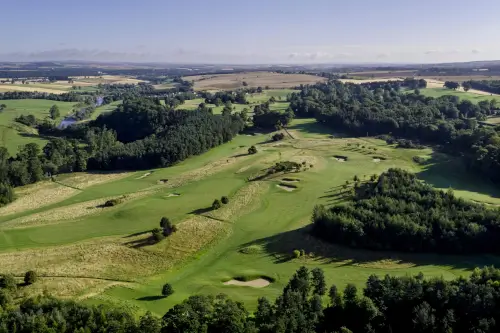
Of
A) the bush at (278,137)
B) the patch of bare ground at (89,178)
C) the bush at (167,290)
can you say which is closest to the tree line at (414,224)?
the bush at (167,290)

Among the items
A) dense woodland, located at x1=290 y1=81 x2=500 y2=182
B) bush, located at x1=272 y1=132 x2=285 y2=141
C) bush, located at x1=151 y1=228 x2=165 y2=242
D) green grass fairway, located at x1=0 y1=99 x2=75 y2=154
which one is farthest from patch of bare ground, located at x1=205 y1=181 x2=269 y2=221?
green grass fairway, located at x1=0 y1=99 x2=75 y2=154

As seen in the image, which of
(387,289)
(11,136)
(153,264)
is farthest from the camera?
(11,136)

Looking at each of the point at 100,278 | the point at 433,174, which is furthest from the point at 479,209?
the point at 100,278

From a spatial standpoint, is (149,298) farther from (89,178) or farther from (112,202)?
(89,178)

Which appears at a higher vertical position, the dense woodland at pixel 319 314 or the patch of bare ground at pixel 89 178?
the dense woodland at pixel 319 314

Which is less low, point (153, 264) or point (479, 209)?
point (479, 209)

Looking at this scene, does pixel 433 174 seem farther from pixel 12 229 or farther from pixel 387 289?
pixel 12 229

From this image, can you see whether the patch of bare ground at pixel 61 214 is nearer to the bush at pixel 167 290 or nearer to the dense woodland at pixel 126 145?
the dense woodland at pixel 126 145
